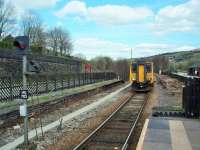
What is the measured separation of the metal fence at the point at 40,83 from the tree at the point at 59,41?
62.1m

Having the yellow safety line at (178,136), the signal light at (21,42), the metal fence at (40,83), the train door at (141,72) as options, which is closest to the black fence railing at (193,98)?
the yellow safety line at (178,136)

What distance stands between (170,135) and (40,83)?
578 inches

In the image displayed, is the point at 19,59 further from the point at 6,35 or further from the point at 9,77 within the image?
the point at 6,35

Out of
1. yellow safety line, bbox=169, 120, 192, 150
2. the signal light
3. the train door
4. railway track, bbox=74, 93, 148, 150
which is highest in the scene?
the signal light

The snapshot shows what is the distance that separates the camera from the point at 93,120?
15.0m

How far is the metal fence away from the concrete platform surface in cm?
862

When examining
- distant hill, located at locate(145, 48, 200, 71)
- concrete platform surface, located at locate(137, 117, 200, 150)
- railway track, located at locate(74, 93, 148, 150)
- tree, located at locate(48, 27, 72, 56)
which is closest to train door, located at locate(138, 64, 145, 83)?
distant hill, located at locate(145, 48, 200, 71)

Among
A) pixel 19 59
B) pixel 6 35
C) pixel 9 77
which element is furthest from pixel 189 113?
pixel 6 35

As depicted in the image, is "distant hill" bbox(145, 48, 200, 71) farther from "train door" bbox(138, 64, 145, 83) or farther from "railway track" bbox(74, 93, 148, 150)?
"railway track" bbox(74, 93, 148, 150)

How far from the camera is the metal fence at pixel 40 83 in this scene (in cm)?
1814

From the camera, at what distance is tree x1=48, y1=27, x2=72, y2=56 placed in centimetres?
10069

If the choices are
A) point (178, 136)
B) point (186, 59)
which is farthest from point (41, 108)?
point (186, 59)

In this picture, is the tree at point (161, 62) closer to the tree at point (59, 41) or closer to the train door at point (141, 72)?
the tree at point (59, 41)

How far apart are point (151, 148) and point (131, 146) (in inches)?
64.9
